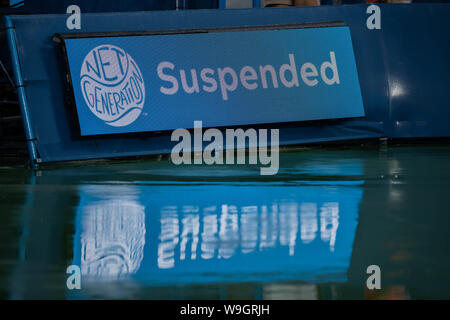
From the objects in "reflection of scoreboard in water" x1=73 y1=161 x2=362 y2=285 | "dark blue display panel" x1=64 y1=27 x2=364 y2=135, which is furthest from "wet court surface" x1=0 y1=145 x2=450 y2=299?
"dark blue display panel" x1=64 y1=27 x2=364 y2=135

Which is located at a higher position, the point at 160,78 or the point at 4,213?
the point at 160,78

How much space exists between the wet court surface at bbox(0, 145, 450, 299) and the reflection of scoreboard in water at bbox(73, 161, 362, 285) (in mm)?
11

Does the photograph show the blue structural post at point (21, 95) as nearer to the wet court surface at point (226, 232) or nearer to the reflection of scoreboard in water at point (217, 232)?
the wet court surface at point (226, 232)

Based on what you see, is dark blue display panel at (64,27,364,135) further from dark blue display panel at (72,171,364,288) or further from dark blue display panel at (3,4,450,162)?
dark blue display panel at (72,171,364,288)

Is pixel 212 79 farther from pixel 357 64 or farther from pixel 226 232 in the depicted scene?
pixel 226 232

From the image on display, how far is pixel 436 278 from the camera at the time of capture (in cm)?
490

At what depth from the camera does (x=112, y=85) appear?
11320 mm

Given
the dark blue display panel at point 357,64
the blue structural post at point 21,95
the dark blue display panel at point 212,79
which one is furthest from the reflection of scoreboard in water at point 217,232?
the dark blue display panel at point 212,79

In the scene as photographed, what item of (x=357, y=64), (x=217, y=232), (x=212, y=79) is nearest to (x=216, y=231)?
(x=217, y=232)

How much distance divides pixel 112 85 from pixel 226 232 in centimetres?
543

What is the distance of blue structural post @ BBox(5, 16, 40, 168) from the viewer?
10.9 metres
